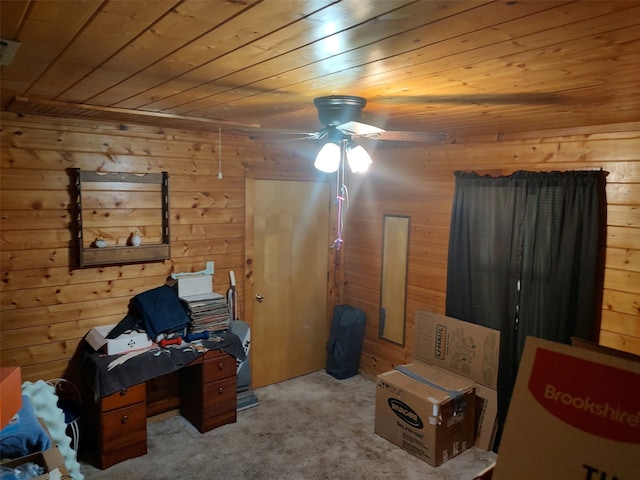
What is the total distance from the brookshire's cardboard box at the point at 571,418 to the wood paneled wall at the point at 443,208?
2.19 m

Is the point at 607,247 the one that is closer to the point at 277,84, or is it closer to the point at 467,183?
the point at 467,183

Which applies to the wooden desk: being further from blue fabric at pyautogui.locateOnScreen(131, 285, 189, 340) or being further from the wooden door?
the wooden door

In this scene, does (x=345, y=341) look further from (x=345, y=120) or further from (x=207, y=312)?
(x=345, y=120)

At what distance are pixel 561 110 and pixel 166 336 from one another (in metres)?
3.01

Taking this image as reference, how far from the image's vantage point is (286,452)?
3367 mm

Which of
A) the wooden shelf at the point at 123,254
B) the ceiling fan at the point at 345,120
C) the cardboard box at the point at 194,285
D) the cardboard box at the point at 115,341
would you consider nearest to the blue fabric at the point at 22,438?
the cardboard box at the point at 115,341

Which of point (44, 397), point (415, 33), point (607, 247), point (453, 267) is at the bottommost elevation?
point (44, 397)

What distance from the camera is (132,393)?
3.15m

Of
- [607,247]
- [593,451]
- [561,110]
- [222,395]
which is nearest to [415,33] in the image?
[593,451]

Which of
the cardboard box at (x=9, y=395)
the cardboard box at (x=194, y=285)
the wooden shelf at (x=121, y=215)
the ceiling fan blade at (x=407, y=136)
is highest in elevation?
the ceiling fan blade at (x=407, y=136)

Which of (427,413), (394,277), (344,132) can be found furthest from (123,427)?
(394,277)

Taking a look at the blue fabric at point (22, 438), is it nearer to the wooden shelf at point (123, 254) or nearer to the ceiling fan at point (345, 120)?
the wooden shelf at point (123, 254)

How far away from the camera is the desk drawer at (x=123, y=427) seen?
10.1 feet

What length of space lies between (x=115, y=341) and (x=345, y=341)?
7.32 ft
